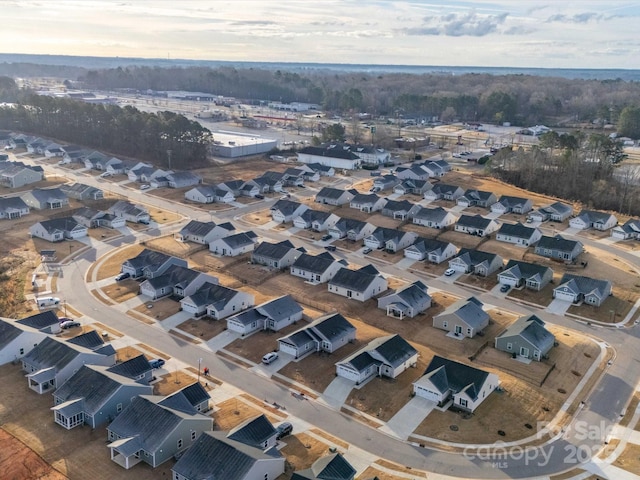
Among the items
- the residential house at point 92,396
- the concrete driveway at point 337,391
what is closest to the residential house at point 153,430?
the residential house at point 92,396

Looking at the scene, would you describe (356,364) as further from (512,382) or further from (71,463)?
(71,463)

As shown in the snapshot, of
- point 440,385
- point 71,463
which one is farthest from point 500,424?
point 71,463

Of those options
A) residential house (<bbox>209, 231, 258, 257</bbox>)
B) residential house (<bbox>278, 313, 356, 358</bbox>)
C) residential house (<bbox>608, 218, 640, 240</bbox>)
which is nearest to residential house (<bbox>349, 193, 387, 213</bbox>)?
residential house (<bbox>209, 231, 258, 257</bbox>)

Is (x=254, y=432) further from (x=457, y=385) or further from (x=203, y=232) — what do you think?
(x=203, y=232)

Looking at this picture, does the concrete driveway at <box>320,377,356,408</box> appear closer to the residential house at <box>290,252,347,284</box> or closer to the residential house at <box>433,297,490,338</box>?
the residential house at <box>433,297,490,338</box>

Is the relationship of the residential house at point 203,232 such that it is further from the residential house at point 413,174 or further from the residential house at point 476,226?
the residential house at point 413,174
